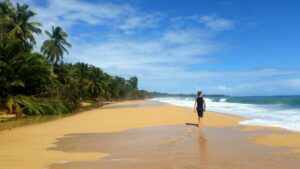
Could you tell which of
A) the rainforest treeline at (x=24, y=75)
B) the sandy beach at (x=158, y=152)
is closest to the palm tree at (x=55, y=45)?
the rainforest treeline at (x=24, y=75)

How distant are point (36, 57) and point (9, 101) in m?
5.85

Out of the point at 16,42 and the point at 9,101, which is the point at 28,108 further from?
the point at 16,42

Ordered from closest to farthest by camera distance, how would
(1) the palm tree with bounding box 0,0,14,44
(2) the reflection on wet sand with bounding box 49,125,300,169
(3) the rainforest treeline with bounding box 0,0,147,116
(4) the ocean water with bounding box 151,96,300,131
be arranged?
(2) the reflection on wet sand with bounding box 49,125,300,169 → (4) the ocean water with bounding box 151,96,300,131 → (3) the rainforest treeline with bounding box 0,0,147,116 → (1) the palm tree with bounding box 0,0,14,44

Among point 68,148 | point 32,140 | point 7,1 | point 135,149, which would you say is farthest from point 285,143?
point 7,1

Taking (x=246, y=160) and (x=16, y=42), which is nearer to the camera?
(x=246, y=160)

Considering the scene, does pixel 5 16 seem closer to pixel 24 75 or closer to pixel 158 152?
pixel 24 75

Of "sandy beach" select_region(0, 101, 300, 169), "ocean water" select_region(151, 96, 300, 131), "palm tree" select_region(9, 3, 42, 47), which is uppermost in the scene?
"palm tree" select_region(9, 3, 42, 47)

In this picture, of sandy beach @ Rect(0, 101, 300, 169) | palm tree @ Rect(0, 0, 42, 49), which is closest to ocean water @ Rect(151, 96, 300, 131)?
sandy beach @ Rect(0, 101, 300, 169)

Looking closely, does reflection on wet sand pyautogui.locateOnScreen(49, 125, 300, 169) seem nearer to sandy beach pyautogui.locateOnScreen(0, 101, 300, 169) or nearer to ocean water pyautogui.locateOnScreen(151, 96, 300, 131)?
sandy beach pyautogui.locateOnScreen(0, 101, 300, 169)

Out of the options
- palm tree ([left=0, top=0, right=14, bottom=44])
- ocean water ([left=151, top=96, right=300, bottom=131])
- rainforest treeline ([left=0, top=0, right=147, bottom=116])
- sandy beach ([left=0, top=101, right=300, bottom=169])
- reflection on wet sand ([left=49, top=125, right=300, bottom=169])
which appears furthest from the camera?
palm tree ([left=0, top=0, right=14, bottom=44])

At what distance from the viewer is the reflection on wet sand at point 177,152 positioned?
7.15 metres

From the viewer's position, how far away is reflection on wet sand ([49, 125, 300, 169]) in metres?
7.15

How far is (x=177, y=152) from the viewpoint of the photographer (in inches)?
340

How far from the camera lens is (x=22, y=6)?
37312 mm
